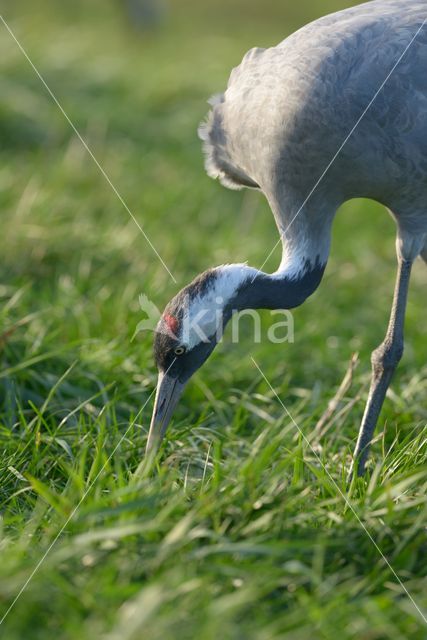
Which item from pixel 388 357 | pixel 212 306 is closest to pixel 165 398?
pixel 212 306

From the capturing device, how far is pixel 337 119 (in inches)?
147

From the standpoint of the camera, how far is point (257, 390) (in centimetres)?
451

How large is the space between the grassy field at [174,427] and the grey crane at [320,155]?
307 millimetres

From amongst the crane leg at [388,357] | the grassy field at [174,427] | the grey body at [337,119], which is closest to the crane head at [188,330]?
the grassy field at [174,427]

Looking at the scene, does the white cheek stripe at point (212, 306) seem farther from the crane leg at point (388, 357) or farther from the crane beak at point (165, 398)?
the crane leg at point (388, 357)

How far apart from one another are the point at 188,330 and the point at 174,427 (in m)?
0.54

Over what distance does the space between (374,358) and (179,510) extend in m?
1.62

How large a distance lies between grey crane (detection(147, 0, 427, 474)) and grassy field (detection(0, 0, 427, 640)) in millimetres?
307

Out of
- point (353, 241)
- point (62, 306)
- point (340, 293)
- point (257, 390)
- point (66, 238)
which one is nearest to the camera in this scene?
point (257, 390)

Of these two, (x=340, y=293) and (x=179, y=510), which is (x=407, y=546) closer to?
(x=179, y=510)

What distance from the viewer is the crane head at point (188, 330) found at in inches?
138

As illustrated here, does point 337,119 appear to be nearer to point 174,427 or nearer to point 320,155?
point 320,155

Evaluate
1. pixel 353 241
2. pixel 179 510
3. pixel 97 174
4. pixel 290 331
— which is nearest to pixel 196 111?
pixel 97 174

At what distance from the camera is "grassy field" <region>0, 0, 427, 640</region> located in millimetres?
2529
